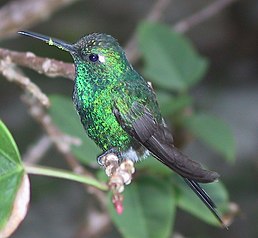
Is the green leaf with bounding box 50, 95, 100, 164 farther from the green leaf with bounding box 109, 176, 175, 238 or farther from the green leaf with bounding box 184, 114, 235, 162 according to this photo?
the green leaf with bounding box 184, 114, 235, 162

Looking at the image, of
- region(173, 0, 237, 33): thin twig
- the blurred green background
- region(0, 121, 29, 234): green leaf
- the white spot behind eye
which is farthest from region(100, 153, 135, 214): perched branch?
the blurred green background

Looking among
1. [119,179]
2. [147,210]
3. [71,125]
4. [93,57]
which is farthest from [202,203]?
[119,179]

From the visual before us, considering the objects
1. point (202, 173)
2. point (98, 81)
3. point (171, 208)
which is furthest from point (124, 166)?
point (171, 208)

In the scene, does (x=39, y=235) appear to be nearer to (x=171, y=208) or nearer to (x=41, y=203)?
(x=41, y=203)

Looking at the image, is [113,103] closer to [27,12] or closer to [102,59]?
[102,59]

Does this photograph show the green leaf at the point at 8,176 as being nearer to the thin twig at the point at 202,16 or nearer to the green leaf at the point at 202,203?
the green leaf at the point at 202,203

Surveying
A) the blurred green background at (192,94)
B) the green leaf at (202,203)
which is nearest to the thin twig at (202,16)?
the blurred green background at (192,94)

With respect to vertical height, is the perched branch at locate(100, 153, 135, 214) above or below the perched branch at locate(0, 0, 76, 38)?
below

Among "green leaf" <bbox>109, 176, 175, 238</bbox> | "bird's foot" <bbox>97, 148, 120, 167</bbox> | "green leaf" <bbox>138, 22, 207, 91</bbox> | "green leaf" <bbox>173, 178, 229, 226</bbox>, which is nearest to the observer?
"bird's foot" <bbox>97, 148, 120, 167</bbox>
